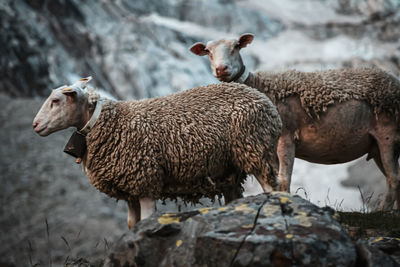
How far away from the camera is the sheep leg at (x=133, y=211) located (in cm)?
472

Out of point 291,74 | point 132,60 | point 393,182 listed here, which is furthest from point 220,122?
point 132,60

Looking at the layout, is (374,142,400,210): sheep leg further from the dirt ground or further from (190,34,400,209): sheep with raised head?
the dirt ground

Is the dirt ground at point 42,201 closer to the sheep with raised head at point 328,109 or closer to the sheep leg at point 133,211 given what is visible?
the sheep with raised head at point 328,109

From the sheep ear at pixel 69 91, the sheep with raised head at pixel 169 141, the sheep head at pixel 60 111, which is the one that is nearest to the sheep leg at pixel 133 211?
the sheep with raised head at pixel 169 141

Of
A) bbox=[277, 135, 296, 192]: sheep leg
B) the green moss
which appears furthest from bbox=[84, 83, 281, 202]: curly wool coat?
bbox=[277, 135, 296, 192]: sheep leg

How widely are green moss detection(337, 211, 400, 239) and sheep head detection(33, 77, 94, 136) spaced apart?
2799 millimetres

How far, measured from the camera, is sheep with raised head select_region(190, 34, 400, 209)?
6.29 metres

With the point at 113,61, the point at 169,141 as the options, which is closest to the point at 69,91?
the point at 169,141

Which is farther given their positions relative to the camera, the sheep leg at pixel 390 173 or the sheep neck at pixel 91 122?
the sheep leg at pixel 390 173

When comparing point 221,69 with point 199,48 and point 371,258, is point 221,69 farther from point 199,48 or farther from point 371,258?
point 371,258

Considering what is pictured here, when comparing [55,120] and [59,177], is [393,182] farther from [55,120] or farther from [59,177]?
[59,177]

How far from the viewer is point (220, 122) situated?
473 cm

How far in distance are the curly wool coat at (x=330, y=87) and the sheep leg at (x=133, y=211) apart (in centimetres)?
247


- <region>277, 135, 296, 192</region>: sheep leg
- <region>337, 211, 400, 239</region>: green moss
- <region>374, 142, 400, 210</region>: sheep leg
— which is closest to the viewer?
<region>337, 211, 400, 239</region>: green moss
